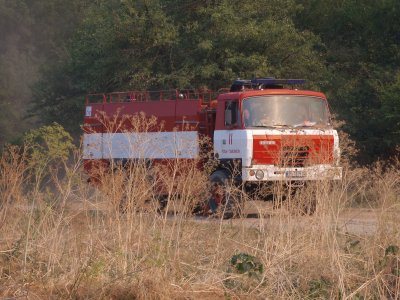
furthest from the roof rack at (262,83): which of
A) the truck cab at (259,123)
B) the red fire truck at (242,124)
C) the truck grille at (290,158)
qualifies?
the truck grille at (290,158)

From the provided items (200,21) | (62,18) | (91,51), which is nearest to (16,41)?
(62,18)

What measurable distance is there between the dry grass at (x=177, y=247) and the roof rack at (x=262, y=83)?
8823 millimetres

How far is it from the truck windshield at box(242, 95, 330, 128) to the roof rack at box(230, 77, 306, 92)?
1.02 meters

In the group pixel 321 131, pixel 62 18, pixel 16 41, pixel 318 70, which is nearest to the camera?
pixel 321 131

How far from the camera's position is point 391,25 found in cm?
3103

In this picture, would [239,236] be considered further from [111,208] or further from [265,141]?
[265,141]

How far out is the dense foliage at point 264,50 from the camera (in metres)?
28.8

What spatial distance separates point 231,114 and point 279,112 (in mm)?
993

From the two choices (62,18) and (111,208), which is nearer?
(111,208)

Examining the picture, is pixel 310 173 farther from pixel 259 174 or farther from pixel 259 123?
pixel 259 123

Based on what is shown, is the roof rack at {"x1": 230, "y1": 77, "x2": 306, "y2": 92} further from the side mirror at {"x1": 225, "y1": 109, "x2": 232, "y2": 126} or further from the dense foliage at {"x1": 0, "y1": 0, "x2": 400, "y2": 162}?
the dense foliage at {"x1": 0, "y1": 0, "x2": 400, "y2": 162}

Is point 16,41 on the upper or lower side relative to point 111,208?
upper

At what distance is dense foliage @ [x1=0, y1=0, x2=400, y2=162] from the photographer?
28750 mm

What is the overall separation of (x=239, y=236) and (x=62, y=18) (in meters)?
62.3
